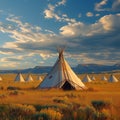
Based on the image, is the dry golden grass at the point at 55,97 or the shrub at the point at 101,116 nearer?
the shrub at the point at 101,116

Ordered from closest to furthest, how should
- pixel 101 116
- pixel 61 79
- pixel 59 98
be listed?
pixel 101 116 → pixel 59 98 → pixel 61 79

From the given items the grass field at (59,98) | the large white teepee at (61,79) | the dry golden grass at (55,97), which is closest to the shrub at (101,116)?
the grass field at (59,98)

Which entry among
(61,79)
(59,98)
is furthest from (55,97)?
(61,79)

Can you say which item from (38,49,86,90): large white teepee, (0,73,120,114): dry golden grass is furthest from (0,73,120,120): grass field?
(38,49,86,90): large white teepee

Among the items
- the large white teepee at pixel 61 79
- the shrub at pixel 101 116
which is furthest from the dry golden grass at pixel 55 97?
the shrub at pixel 101 116

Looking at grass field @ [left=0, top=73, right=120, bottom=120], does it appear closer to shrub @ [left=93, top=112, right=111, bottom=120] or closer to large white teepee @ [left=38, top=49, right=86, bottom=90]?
shrub @ [left=93, top=112, right=111, bottom=120]

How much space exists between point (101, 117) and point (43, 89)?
769 inches

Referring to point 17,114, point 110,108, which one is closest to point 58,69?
point 110,108

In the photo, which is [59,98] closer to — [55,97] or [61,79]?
[55,97]

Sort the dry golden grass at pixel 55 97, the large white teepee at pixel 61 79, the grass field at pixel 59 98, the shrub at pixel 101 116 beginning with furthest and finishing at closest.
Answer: the large white teepee at pixel 61 79 → the dry golden grass at pixel 55 97 → the grass field at pixel 59 98 → the shrub at pixel 101 116

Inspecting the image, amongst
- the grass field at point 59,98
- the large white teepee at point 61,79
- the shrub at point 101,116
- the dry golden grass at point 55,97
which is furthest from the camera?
the large white teepee at point 61,79

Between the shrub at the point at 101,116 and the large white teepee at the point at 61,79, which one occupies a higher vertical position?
the large white teepee at the point at 61,79

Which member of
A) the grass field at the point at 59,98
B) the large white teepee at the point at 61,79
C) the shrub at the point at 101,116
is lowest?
the shrub at the point at 101,116

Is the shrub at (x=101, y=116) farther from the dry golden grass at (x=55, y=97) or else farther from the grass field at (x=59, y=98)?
the dry golden grass at (x=55, y=97)
